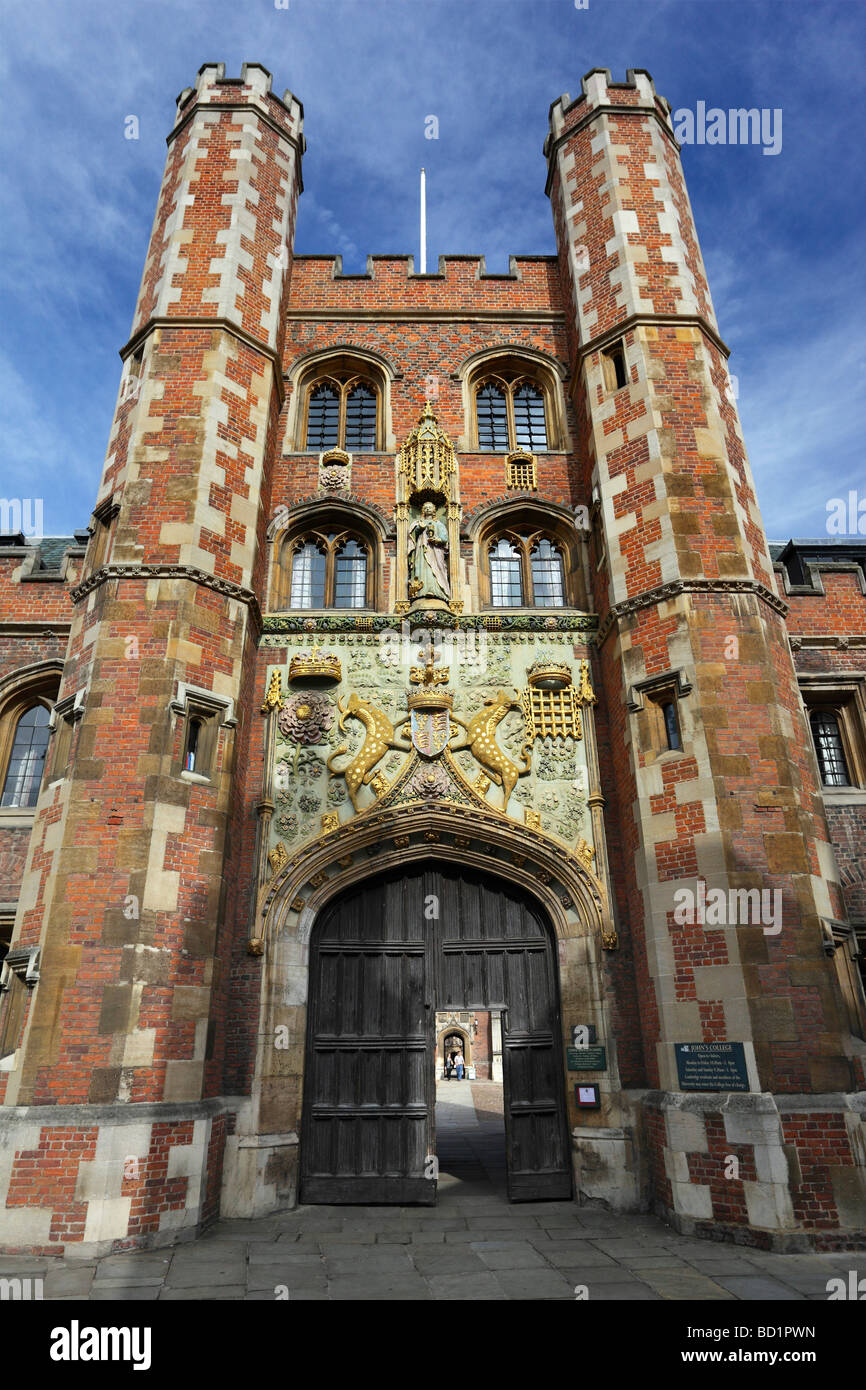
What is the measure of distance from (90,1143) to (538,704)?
7.69 metres

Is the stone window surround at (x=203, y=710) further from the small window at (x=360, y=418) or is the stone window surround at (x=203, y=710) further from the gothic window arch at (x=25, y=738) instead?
the small window at (x=360, y=418)


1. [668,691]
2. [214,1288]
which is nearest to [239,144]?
[668,691]

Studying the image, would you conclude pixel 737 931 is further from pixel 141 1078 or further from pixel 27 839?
pixel 27 839

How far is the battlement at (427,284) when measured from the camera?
643 inches

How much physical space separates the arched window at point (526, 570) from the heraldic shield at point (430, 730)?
2.55m

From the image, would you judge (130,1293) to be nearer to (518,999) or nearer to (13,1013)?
(13,1013)

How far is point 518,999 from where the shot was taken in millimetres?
11148

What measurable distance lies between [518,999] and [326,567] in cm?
746

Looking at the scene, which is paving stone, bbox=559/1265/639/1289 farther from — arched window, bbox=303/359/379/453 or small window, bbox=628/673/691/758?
arched window, bbox=303/359/379/453

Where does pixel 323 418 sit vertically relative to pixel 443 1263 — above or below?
above

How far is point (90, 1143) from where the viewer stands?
326 inches

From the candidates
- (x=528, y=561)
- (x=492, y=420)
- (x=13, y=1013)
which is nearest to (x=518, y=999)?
(x=13, y=1013)

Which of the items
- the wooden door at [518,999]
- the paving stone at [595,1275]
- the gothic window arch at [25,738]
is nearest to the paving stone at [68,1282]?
the paving stone at [595,1275]

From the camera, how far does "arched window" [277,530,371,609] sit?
13.6 meters
